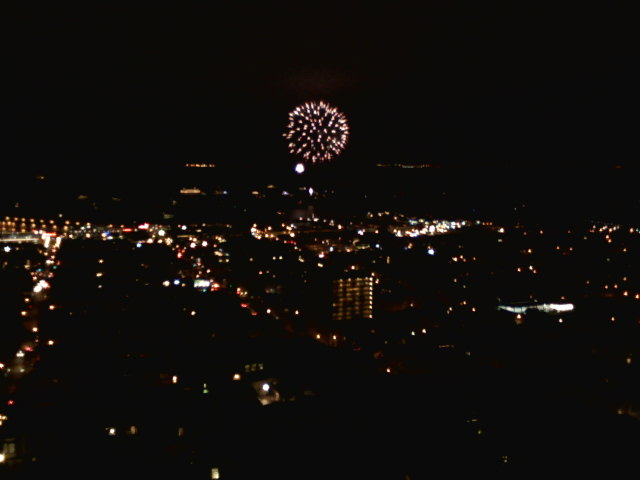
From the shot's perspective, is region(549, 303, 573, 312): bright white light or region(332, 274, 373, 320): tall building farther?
region(549, 303, 573, 312): bright white light

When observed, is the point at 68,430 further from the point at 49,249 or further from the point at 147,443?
the point at 49,249

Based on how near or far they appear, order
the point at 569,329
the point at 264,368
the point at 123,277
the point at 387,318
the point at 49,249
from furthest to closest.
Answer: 1. the point at 49,249
2. the point at 123,277
3. the point at 387,318
4. the point at 569,329
5. the point at 264,368

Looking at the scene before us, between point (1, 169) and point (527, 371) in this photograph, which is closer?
point (527, 371)

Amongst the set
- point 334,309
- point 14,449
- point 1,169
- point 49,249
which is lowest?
point 14,449

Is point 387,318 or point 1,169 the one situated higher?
point 1,169

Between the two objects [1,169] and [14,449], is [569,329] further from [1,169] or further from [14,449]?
[1,169]

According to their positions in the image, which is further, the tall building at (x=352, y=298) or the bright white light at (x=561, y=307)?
the bright white light at (x=561, y=307)

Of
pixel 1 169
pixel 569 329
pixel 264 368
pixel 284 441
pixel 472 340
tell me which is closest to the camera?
pixel 284 441

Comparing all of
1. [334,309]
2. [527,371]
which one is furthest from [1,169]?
[527,371]
